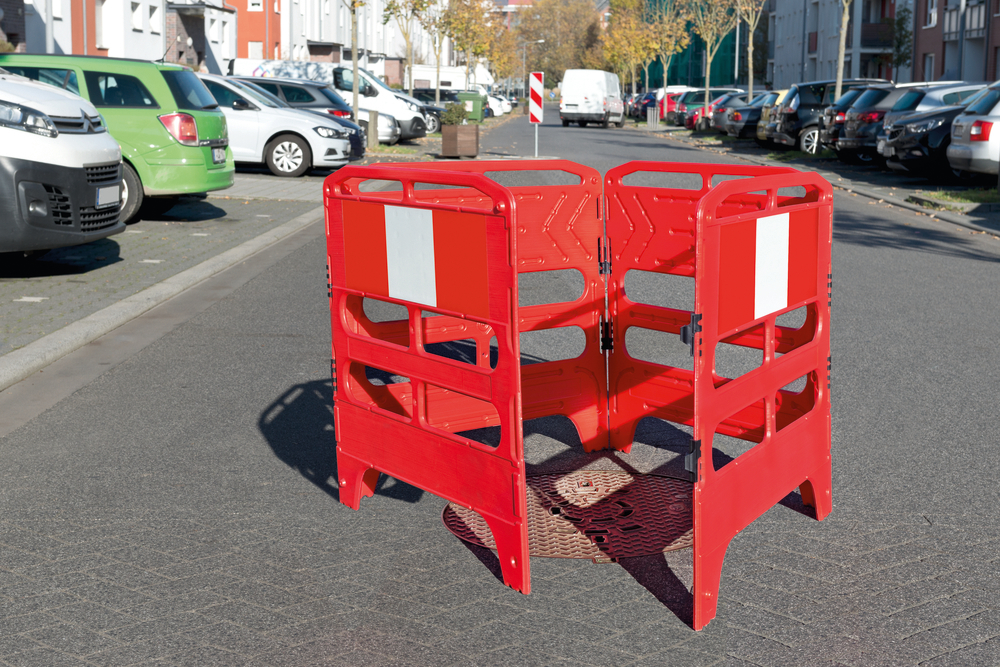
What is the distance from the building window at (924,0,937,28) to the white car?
132 ft

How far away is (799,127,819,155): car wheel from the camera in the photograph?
27.6 meters

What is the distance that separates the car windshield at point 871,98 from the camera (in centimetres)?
2267

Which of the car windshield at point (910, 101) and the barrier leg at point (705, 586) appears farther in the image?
the car windshield at point (910, 101)

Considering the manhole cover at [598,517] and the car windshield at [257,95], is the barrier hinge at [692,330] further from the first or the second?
the car windshield at [257,95]

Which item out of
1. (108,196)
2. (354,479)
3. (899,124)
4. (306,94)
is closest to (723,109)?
(306,94)

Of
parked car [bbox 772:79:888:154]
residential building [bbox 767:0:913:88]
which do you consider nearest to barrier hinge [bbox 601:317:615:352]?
parked car [bbox 772:79:888:154]

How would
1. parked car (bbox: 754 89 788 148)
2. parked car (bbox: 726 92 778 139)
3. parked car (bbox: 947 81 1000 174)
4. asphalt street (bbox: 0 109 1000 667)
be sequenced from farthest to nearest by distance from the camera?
1. parked car (bbox: 726 92 778 139)
2. parked car (bbox: 754 89 788 148)
3. parked car (bbox: 947 81 1000 174)
4. asphalt street (bbox: 0 109 1000 667)

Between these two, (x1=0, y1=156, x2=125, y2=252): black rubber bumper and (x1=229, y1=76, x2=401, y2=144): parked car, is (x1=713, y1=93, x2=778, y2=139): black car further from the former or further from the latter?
(x1=0, y1=156, x2=125, y2=252): black rubber bumper

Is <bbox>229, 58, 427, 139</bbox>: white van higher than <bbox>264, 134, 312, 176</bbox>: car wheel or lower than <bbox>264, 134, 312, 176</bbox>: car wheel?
higher

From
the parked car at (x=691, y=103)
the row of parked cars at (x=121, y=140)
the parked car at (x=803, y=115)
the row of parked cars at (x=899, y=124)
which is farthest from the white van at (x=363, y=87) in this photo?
the parked car at (x=691, y=103)

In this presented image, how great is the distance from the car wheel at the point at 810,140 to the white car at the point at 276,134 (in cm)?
1273

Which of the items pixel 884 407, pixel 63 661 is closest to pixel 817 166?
pixel 884 407

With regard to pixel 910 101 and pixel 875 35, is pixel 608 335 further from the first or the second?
pixel 875 35

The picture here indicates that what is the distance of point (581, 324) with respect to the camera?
4992 millimetres
